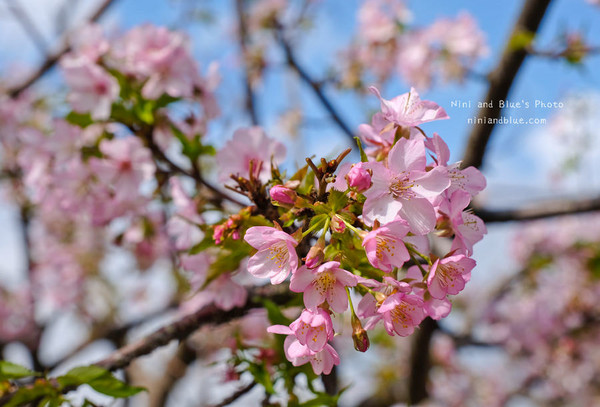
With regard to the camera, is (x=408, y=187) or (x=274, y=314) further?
(x=274, y=314)

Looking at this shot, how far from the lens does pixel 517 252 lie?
561 centimetres

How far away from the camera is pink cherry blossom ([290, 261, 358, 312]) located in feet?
2.63

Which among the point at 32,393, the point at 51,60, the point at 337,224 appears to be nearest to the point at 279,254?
the point at 337,224

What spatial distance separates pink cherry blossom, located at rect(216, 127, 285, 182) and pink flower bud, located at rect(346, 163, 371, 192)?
453 millimetres

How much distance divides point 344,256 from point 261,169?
40cm

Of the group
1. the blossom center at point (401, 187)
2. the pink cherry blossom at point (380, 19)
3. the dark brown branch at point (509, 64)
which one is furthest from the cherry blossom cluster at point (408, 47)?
the blossom center at point (401, 187)

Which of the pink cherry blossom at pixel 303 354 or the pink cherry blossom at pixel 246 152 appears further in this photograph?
the pink cherry blossom at pixel 246 152

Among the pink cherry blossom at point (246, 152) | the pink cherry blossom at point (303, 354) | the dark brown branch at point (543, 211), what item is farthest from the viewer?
the dark brown branch at point (543, 211)

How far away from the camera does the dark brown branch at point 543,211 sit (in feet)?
8.21

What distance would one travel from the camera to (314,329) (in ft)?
2.71

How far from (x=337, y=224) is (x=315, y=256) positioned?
2.8 inches

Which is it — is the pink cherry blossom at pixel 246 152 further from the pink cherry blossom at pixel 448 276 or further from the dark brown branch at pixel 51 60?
the dark brown branch at pixel 51 60

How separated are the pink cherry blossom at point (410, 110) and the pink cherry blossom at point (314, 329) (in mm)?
393

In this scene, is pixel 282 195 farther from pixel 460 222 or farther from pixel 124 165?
pixel 124 165
